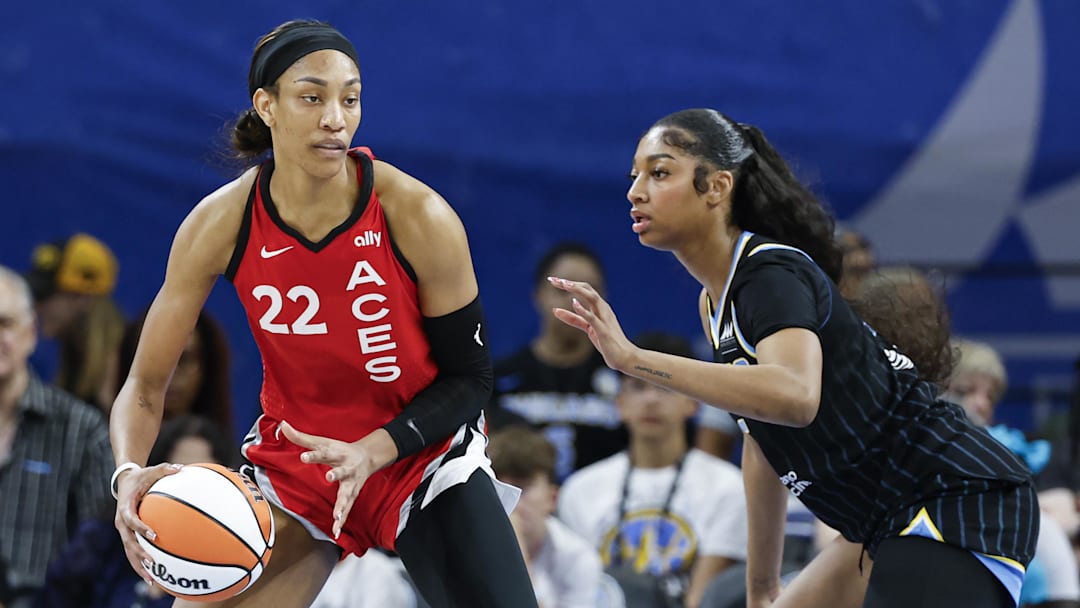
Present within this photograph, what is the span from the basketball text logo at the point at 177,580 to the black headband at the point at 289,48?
1121 millimetres

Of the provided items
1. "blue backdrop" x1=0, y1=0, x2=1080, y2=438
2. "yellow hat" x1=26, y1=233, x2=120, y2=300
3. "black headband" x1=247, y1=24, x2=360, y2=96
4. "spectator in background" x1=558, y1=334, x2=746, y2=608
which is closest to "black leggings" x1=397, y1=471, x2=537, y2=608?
"black headband" x1=247, y1=24, x2=360, y2=96

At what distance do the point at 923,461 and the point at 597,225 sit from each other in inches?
173

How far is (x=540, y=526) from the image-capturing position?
5562 mm

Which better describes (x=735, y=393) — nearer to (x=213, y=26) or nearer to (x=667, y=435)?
(x=667, y=435)

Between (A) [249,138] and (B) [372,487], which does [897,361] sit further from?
(A) [249,138]

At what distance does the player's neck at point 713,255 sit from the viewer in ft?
11.7

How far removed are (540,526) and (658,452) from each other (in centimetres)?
80

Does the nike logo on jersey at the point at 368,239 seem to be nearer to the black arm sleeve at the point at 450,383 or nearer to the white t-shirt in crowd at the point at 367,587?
the black arm sleeve at the point at 450,383

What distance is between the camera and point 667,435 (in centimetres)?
614

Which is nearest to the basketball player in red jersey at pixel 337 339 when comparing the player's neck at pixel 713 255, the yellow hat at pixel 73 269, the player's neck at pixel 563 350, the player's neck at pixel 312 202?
the player's neck at pixel 312 202

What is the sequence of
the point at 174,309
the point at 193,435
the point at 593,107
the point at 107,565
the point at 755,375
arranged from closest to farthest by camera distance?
the point at 755,375 < the point at 174,309 < the point at 107,565 < the point at 193,435 < the point at 593,107

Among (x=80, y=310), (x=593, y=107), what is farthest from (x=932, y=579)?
(x=80, y=310)

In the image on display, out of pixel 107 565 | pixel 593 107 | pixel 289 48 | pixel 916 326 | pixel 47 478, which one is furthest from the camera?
pixel 593 107

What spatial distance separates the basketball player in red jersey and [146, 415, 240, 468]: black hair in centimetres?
183
